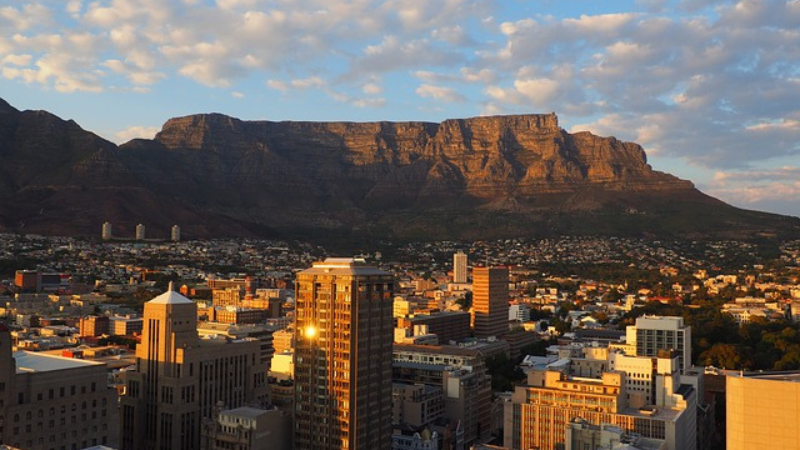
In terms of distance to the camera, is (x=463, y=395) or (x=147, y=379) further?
(x=463, y=395)

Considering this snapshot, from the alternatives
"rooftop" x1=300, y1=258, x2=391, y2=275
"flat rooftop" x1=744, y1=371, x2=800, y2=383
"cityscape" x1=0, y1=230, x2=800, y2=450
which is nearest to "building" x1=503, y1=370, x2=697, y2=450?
"cityscape" x1=0, y1=230, x2=800, y2=450

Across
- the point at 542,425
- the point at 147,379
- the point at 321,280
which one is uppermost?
the point at 321,280

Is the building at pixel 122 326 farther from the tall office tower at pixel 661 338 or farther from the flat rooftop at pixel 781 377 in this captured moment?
the flat rooftop at pixel 781 377

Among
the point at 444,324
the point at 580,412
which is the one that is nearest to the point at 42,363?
the point at 580,412

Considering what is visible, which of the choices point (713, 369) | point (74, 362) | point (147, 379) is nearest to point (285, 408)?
point (147, 379)

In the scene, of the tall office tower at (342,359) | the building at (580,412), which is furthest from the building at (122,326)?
the building at (580,412)

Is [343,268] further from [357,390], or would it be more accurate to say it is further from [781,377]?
[781,377]

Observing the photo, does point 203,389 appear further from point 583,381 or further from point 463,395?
point 583,381
